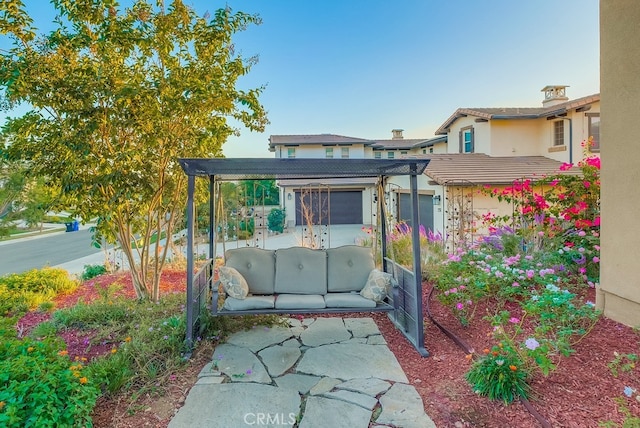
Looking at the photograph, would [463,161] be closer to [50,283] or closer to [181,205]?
[181,205]

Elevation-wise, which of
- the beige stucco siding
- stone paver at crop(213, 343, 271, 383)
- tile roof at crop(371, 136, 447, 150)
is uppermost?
tile roof at crop(371, 136, 447, 150)

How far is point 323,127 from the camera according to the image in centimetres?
1548

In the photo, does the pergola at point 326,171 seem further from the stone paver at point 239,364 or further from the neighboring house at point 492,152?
the neighboring house at point 492,152

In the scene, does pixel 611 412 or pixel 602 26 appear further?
pixel 602 26

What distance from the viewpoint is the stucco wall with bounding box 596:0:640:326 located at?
3248mm

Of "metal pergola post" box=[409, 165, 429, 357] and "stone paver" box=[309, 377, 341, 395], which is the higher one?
"metal pergola post" box=[409, 165, 429, 357]

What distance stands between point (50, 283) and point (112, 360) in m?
4.05

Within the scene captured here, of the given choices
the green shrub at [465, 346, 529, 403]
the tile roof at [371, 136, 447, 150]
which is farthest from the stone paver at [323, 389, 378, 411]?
the tile roof at [371, 136, 447, 150]

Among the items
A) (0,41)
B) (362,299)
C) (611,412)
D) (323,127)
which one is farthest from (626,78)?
(323,127)

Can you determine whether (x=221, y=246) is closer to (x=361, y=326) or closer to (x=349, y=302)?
(x=361, y=326)

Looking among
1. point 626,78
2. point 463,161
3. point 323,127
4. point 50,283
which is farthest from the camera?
point 323,127

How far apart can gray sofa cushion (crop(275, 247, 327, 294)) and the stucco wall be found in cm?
298

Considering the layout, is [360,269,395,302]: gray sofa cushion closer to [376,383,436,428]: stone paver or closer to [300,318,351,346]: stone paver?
[300,318,351,346]: stone paver

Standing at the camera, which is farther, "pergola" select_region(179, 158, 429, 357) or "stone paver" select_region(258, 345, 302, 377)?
"pergola" select_region(179, 158, 429, 357)
